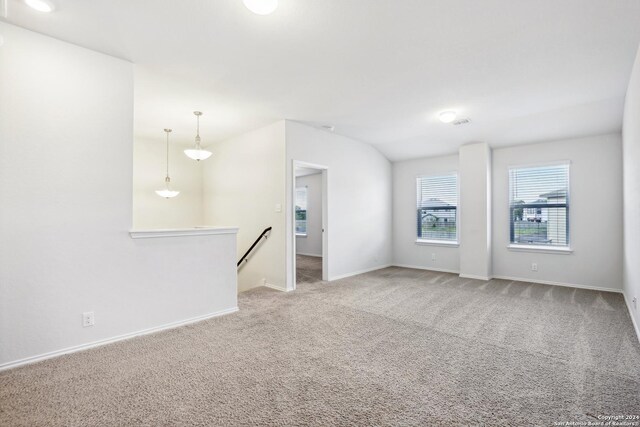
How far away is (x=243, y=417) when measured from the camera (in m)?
1.83

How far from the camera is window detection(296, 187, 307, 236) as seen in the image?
31.8 feet

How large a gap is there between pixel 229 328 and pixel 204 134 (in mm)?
3830

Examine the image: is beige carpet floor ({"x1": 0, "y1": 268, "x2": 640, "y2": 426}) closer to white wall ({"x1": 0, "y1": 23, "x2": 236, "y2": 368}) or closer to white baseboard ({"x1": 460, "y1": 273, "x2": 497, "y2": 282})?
white wall ({"x1": 0, "y1": 23, "x2": 236, "y2": 368})

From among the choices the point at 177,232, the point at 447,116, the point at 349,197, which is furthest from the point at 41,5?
the point at 349,197

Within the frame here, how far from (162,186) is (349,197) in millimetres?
3783

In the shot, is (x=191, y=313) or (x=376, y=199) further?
(x=376, y=199)

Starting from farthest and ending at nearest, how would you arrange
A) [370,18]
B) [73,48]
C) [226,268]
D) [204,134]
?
[204,134] → [226,268] → [73,48] → [370,18]

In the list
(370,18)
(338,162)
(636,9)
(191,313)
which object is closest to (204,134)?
(338,162)

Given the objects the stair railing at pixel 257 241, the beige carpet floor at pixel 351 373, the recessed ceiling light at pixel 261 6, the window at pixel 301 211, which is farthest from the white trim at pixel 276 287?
the window at pixel 301 211

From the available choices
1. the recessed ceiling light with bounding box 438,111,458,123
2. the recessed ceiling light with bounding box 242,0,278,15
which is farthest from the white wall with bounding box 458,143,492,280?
the recessed ceiling light with bounding box 242,0,278,15

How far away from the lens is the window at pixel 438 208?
6.43m

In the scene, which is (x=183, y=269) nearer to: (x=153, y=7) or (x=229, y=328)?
(x=229, y=328)

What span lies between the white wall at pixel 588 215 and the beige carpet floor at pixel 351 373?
127cm

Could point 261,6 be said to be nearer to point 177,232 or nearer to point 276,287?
point 177,232
